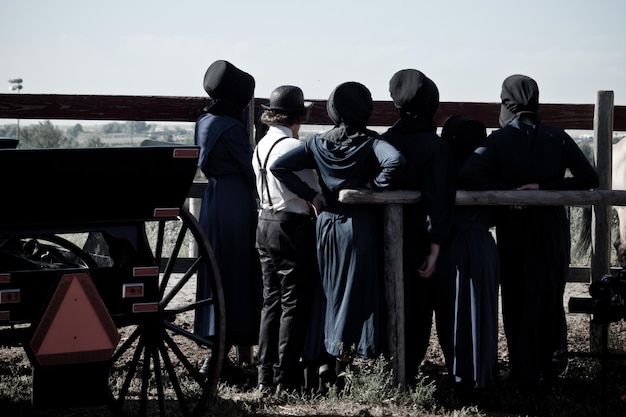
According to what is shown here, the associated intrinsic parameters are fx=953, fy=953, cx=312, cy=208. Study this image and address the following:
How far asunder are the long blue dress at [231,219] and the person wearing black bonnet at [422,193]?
1.14 meters

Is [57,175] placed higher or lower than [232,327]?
higher

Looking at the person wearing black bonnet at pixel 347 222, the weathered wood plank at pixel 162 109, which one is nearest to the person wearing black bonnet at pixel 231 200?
the person wearing black bonnet at pixel 347 222

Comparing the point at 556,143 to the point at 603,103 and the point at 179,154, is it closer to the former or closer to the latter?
the point at 603,103

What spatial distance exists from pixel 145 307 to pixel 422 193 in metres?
1.78

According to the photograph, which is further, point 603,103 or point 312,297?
point 603,103

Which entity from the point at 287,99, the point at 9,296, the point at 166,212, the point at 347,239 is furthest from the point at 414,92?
the point at 9,296

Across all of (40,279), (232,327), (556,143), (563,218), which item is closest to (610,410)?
(563,218)

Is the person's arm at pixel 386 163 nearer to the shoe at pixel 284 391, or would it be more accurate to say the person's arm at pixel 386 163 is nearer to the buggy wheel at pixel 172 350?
the buggy wheel at pixel 172 350

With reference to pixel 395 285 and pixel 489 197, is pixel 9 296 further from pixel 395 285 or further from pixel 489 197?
pixel 489 197

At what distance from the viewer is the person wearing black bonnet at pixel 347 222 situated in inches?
227

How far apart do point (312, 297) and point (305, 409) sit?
754 millimetres

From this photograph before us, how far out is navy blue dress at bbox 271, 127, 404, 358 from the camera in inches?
228

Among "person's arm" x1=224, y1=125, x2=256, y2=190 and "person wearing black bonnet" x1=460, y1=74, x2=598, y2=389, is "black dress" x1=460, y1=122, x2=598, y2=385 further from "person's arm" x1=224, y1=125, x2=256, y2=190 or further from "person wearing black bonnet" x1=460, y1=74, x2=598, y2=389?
"person's arm" x1=224, y1=125, x2=256, y2=190

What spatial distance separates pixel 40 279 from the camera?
15.8ft
